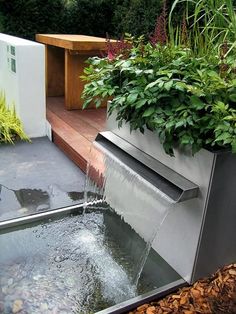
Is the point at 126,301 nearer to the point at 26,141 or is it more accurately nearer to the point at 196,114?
the point at 196,114

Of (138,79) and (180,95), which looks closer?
(180,95)

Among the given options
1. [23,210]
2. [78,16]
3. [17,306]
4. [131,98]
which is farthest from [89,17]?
[17,306]

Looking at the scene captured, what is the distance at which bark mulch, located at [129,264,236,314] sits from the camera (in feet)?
5.11

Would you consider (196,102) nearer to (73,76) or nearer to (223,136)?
(223,136)

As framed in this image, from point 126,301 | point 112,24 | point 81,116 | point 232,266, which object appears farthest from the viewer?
point 112,24

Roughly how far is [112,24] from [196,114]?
19.2ft

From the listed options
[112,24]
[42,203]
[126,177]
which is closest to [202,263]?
[126,177]

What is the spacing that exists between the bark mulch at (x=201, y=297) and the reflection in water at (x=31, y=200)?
1173 mm

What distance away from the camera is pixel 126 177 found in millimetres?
2125

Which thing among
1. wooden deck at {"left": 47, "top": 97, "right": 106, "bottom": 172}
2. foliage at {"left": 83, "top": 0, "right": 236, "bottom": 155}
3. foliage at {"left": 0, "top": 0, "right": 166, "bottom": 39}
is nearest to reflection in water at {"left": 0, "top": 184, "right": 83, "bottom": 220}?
wooden deck at {"left": 47, "top": 97, "right": 106, "bottom": 172}

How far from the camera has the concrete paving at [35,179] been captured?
263cm

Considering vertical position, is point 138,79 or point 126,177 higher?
point 138,79

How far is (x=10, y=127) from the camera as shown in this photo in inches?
149

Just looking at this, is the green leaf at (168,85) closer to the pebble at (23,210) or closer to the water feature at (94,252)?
the water feature at (94,252)
